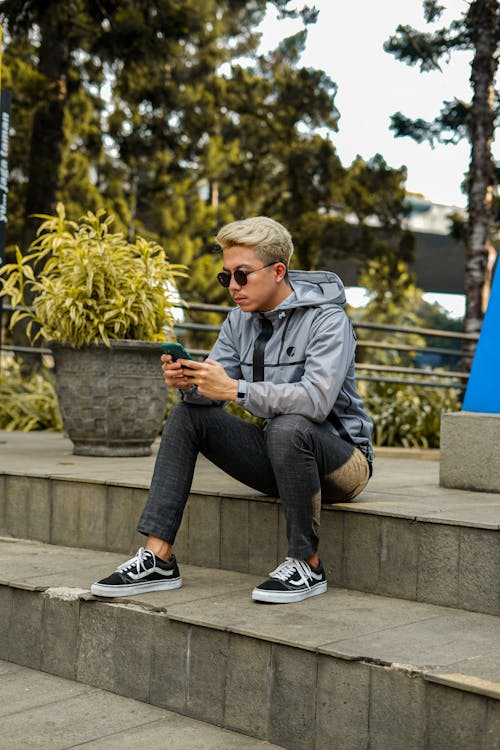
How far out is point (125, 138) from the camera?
626 inches

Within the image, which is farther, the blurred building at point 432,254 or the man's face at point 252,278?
the blurred building at point 432,254

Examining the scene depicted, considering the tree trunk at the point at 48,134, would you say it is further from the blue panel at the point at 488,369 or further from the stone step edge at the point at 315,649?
the stone step edge at the point at 315,649

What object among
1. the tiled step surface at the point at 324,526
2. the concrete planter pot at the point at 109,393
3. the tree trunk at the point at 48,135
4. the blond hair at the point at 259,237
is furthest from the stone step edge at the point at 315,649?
the tree trunk at the point at 48,135

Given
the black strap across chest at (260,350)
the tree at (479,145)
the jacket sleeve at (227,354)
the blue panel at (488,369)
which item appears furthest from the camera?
the tree at (479,145)

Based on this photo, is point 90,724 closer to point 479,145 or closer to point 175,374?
point 175,374

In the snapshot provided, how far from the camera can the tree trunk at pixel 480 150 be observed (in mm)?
9477

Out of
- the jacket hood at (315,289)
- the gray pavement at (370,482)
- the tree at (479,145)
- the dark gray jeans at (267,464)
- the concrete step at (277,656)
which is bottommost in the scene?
the concrete step at (277,656)

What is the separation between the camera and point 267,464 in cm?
291

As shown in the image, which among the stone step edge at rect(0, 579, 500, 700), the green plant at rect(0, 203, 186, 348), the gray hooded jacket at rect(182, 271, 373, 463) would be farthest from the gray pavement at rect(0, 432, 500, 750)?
the green plant at rect(0, 203, 186, 348)

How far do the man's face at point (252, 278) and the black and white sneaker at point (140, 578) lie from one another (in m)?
0.81

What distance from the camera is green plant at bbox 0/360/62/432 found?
7.24 meters

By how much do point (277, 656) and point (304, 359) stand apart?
94 cm

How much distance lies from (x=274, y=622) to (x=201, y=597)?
371 mm

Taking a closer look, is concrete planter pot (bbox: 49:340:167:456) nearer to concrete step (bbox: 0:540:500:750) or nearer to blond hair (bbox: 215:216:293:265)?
concrete step (bbox: 0:540:500:750)
